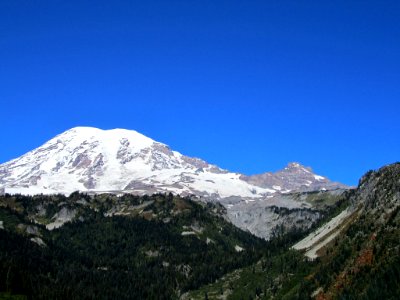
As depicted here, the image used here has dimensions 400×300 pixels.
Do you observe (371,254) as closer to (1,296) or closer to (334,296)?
(334,296)

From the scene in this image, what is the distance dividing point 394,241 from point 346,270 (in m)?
21.5

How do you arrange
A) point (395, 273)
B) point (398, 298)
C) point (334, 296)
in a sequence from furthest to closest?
point (334, 296) → point (395, 273) → point (398, 298)

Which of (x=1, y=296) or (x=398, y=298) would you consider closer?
(x=398, y=298)

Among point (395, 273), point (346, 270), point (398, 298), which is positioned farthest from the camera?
point (346, 270)

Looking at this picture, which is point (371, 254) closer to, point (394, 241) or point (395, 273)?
point (394, 241)

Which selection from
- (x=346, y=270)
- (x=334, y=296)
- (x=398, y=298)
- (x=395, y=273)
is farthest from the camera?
(x=346, y=270)

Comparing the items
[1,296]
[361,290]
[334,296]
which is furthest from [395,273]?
[1,296]

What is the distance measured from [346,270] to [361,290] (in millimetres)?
25712

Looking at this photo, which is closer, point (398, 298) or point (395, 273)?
point (398, 298)

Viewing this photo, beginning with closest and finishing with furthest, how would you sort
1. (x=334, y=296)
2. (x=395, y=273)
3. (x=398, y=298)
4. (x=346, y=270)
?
(x=398, y=298) < (x=395, y=273) < (x=334, y=296) < (x=346, y=270)

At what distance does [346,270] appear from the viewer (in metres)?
199

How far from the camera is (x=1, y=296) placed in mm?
199500

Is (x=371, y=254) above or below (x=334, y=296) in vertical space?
above

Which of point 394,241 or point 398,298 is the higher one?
point 394,241
